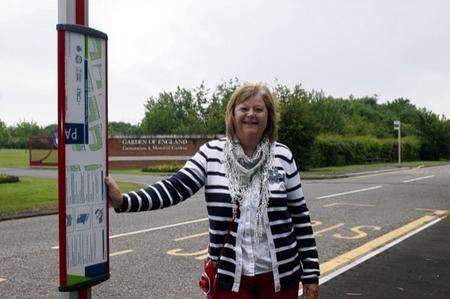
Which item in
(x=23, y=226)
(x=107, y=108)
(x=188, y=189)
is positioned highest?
(x=107, y=108)

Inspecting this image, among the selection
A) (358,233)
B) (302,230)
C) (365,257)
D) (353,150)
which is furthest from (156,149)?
(302,230)

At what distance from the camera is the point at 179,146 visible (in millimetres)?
35750

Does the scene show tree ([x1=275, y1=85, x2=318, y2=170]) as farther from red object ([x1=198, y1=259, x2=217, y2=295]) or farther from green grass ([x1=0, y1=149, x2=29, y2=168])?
red object ([x1=198, y1=259, x2=217, y2=295])

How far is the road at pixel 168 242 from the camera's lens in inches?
231

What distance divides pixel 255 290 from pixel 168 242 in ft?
19.5

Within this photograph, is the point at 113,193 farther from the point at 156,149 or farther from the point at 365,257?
the point at 156,149

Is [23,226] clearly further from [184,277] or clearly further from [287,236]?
[287,236]

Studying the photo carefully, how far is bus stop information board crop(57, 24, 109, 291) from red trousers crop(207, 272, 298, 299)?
69cm

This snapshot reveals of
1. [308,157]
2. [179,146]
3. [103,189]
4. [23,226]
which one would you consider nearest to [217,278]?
[103,189]

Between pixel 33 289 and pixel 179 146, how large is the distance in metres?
30.1

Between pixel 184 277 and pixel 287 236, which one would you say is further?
pixel 184 277

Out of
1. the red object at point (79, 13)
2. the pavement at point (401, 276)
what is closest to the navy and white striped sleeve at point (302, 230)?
the red object at point (79, 13)

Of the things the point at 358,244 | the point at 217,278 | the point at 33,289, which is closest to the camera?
the point at 217,278

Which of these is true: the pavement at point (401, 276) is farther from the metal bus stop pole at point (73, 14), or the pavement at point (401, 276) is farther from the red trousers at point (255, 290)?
the metal bus stop pole at point (73, 14)
